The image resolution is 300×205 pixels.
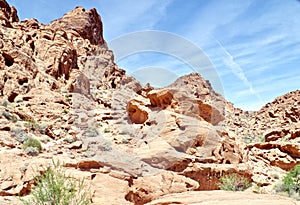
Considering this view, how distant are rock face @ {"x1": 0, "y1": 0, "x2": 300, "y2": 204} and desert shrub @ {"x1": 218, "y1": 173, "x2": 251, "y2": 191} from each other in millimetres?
295

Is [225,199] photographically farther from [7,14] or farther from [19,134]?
[7,14]

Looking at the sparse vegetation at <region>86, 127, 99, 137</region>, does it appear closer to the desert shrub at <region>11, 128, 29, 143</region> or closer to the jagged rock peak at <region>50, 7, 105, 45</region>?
the desert shrub at <region>11, 128, 29, 143</region>

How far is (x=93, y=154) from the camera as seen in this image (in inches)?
504

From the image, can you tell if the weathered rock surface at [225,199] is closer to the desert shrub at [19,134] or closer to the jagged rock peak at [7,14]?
the desert shrub at [19,134]

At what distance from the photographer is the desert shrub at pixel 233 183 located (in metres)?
11.9

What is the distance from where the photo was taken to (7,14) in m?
27.5

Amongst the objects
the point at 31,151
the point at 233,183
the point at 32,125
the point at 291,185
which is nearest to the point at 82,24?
the point at 32,125

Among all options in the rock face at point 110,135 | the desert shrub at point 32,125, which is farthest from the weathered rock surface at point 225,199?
the desert shrub at point 32,125

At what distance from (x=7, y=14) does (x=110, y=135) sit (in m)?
18.6

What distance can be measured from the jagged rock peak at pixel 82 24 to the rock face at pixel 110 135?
30.8 ft

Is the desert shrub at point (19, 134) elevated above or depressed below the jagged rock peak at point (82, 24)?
below

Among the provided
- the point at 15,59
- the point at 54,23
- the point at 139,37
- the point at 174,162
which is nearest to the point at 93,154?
the point at 174,162

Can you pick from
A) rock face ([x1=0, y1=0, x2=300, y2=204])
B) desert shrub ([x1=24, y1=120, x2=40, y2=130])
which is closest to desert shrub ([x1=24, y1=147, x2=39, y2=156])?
rock face ([x1=0, y1=0, x2=300, y2=204])

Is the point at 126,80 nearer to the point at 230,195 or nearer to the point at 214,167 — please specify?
the point at 214,167
